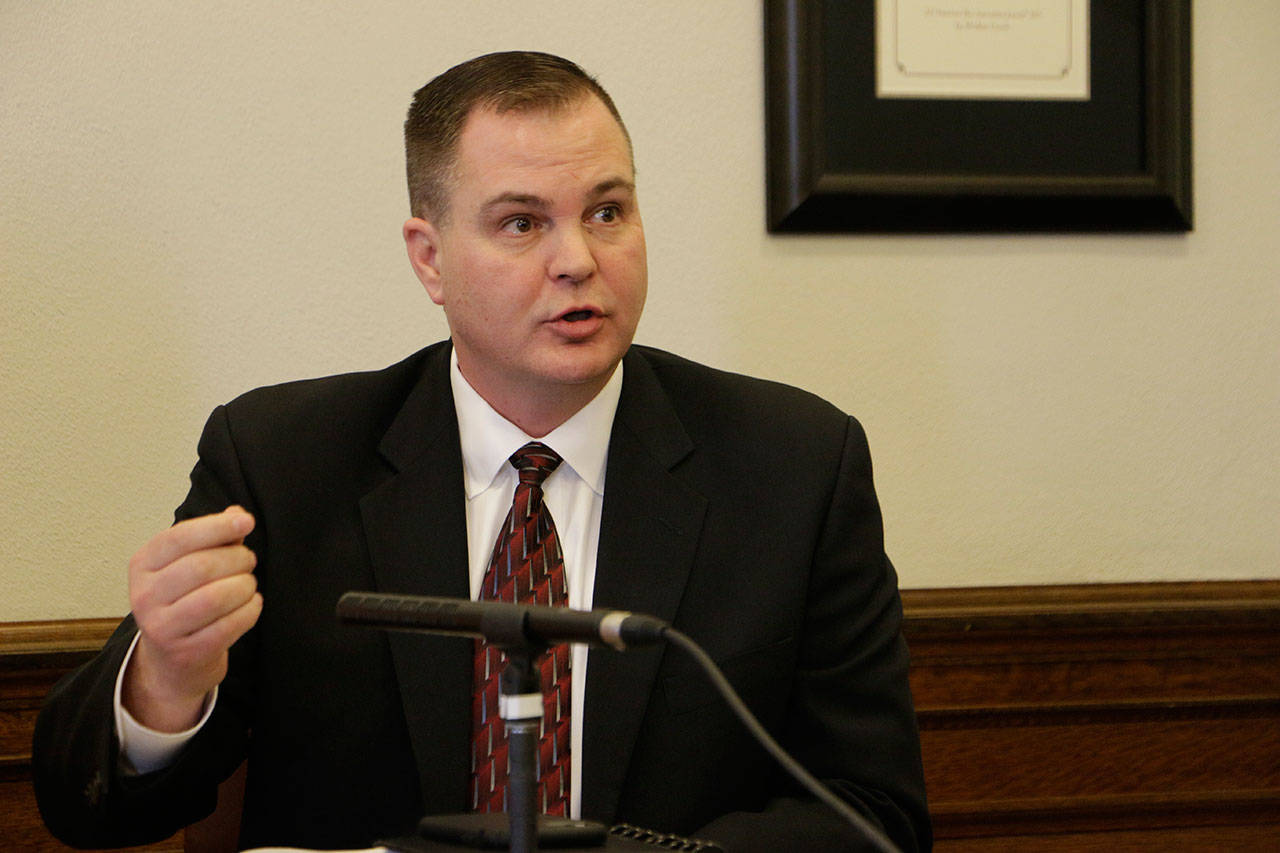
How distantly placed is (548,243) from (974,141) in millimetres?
1011

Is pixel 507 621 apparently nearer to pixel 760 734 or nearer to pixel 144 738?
pixel 760 734

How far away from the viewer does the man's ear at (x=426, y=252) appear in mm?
1787

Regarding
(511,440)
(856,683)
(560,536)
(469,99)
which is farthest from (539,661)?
(469,99)

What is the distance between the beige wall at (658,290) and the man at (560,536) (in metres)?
0.41

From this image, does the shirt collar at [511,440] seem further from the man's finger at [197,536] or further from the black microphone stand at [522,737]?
the black microphone stand at [522,737]

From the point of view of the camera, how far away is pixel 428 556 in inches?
64.3

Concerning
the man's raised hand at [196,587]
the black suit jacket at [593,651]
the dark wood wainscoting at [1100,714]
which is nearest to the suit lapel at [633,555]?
the black suit jacket at [593,651]

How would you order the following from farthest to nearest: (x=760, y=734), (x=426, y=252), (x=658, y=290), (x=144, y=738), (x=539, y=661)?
1. (x=658, y=290)
2. (x=426, y=252)
3. (x=539, y=661)
4. (x=144, y=738)
5. (x=760, y=734)

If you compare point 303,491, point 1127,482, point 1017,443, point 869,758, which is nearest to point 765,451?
point 869,758

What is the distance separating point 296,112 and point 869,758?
1.42m

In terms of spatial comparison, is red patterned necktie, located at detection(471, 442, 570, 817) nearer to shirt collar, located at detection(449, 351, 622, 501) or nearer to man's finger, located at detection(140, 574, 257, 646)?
shirt collar, located at detection(449, 351, 622, 501)

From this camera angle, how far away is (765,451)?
1.76 meters

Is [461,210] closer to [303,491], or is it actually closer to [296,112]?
[303,491]

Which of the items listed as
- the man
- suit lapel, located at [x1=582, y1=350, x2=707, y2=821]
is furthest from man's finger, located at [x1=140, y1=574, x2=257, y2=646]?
suit lapel, located at [x1=582, y1=350, x2=707, y2=821]
